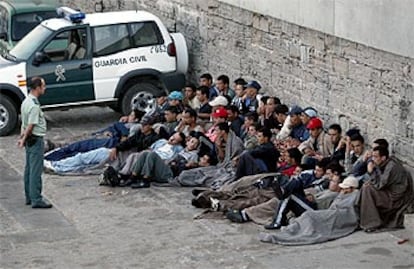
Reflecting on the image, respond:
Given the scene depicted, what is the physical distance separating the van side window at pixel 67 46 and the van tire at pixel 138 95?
1.04 meters

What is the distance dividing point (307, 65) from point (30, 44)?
532cm

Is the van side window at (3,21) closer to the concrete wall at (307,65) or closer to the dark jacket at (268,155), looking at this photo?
the concrete wall at (307,65)

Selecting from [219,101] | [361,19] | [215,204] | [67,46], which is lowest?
[215,204]

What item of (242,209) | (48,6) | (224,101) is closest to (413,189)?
(242,209)

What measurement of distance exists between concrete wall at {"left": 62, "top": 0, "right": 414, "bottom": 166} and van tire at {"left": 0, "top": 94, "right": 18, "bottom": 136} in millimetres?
3592

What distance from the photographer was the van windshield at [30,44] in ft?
64.0

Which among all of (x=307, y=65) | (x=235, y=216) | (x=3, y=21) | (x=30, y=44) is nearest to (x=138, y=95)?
(x=30, y=44)

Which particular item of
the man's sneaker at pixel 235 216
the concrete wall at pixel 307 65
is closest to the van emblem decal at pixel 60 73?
the concrete wall at pixel 307 65

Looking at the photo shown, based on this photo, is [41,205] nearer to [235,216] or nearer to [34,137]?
[34,137]

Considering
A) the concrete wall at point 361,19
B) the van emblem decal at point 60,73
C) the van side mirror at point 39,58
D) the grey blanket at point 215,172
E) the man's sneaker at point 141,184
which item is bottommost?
the man's sneaker at point 141,184

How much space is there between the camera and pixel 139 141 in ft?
55.4

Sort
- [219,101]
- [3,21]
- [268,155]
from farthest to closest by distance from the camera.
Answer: [3,21] < [219,101] < [268,155]

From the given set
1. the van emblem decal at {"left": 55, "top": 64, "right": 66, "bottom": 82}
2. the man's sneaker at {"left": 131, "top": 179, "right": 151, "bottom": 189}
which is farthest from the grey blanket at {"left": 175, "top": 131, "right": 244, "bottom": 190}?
the van emblem decal at {"left": 55, "top": 64, "right": 66, "bottom": 82}

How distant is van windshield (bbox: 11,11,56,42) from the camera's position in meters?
23.5
